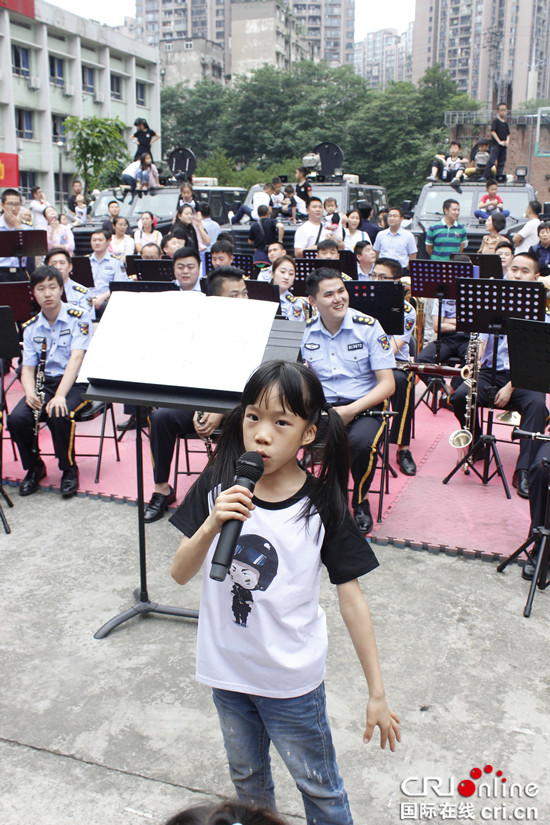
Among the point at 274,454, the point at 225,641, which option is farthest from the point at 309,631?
the point at 274,454

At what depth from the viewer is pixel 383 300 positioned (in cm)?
618

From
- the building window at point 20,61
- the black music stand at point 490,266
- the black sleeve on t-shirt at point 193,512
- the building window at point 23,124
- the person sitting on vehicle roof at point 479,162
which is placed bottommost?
the black sleeve on t-shirt at point 193,512

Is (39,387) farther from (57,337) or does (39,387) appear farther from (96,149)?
(96,149)

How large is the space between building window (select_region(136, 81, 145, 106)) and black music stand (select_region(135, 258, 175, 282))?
49.1 m

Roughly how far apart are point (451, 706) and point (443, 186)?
14.1 metres

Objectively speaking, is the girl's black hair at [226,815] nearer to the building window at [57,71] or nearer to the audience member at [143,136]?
the audience member at [143,136]

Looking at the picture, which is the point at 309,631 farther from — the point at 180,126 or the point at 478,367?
the point at 180,126

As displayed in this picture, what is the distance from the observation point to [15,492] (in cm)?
609

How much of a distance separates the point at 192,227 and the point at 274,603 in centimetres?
1030

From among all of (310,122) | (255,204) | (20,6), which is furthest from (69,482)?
(310,122)

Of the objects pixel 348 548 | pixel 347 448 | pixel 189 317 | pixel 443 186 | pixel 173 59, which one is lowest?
pixel 348 548

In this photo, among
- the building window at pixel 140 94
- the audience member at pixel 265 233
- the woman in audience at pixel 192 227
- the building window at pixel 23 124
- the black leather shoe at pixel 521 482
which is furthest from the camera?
the building window at pixel 140 94

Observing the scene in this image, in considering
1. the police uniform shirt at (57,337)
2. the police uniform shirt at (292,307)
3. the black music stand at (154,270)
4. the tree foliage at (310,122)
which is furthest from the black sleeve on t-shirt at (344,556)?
the tree foliage at (310,122)

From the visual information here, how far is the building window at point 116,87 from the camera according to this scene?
50.0m
